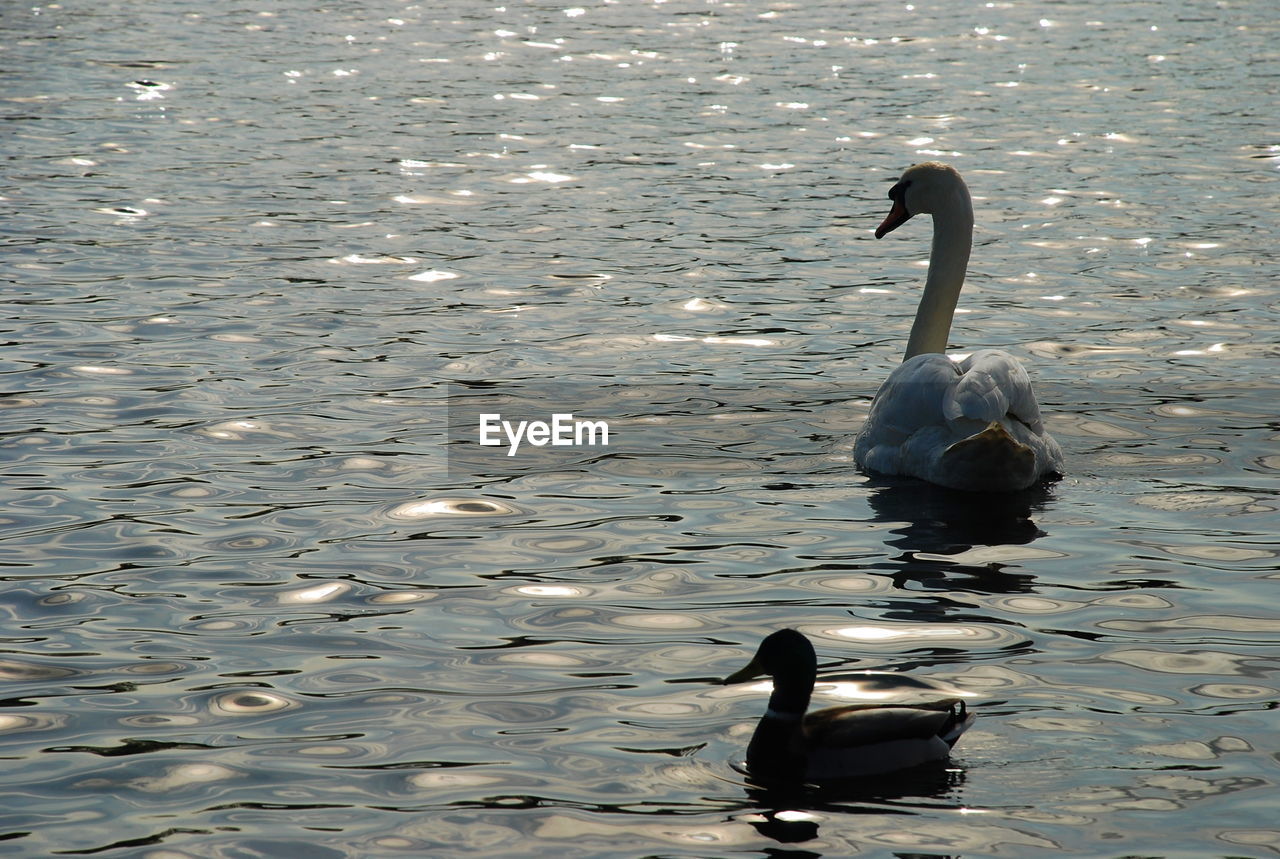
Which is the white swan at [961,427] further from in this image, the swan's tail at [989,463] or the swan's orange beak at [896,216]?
the swan's orange beak at [896,216]

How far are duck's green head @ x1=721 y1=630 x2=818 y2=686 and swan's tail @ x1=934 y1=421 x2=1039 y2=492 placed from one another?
12.5ft

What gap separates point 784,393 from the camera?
13156 mm

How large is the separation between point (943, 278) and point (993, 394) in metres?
2.35

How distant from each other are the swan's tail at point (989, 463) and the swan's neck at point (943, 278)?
194 centimetres

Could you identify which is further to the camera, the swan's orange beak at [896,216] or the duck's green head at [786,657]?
the swan's orange beak at [896,216]

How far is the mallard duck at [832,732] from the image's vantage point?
21.2ft

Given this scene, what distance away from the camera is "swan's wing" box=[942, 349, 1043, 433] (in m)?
10.3

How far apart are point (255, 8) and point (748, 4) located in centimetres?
1304

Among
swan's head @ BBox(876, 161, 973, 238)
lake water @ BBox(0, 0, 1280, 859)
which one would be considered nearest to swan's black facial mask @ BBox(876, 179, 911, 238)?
swan's head @ BBox(876, 161, 973, 238)

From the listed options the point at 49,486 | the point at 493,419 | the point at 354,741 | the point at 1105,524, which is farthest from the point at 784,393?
the point at 354,741

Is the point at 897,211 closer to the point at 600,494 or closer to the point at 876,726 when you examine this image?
the point at 600,494

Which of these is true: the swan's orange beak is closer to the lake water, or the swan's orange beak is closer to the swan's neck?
the swan's neck

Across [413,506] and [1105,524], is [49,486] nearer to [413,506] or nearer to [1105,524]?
[413,506]

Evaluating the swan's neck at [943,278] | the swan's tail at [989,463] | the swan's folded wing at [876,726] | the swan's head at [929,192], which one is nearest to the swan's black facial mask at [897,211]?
the swan's head at [929,192]
